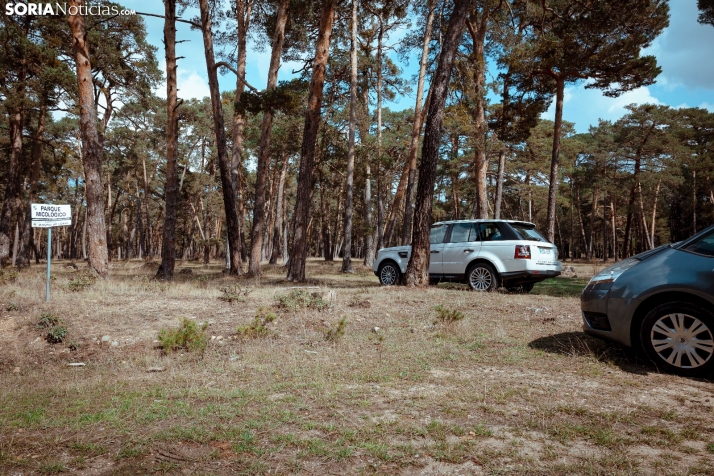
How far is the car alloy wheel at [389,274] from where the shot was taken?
11.8 metres

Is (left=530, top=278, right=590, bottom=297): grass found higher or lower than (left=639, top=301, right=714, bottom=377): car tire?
lower

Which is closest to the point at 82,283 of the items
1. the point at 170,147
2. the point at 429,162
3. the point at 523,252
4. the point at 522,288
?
the point at 170,147

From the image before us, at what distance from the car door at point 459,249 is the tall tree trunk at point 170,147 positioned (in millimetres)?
8748

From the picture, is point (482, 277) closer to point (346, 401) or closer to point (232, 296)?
point (232, 296)

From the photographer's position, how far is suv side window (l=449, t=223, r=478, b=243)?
1046cm

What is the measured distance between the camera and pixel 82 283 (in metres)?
9.89

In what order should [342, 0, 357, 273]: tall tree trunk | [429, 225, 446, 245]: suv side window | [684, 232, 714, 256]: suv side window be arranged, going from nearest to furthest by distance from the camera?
[684, 232, 714, 256]: suv side window
[429, 225, 446, 245]: suv side window
[342, 0, 357, 273]: tall tree trunk

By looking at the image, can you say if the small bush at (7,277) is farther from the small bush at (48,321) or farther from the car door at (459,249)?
the car door at (459,249)

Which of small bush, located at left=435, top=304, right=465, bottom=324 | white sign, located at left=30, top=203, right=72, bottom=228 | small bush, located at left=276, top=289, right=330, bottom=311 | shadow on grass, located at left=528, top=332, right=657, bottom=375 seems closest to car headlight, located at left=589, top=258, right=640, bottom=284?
shadow on grass, located at left=528, top=332, right=657, bottom=375

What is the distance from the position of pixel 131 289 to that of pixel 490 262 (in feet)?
28.8

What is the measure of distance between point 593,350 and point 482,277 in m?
4.97

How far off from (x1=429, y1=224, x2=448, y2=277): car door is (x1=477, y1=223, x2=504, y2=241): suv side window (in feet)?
3.48

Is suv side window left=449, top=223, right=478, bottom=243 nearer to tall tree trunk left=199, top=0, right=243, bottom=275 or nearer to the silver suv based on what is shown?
the silver suv

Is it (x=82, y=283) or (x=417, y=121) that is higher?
(x=417, y=121)
